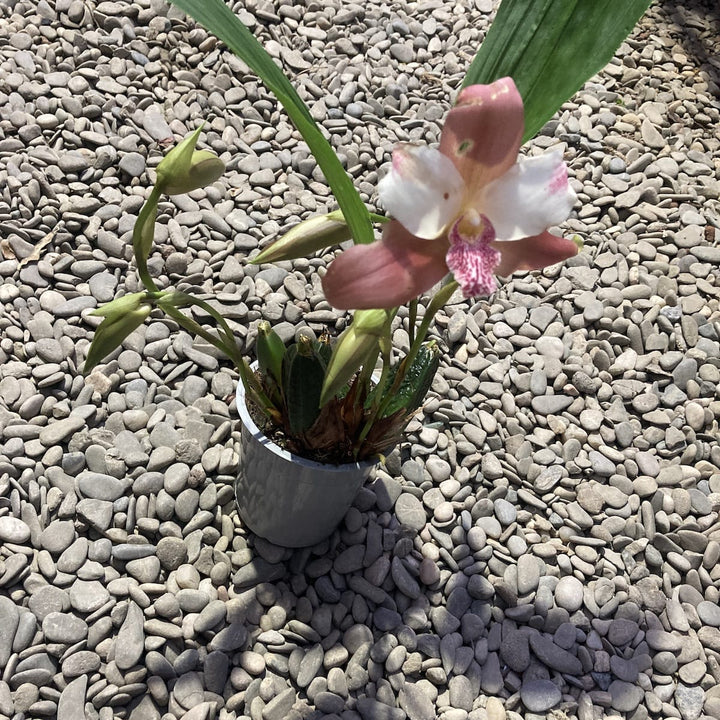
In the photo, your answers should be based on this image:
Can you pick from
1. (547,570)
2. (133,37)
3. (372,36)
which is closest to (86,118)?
(133,37)

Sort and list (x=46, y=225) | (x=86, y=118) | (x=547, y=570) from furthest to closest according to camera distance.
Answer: (x=86, y=118) → (x=46, y=225) → (x=547, y=570)

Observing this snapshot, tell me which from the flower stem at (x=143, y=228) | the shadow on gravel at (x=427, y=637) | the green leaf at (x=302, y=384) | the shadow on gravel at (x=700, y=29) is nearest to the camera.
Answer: the flower stem at (x=143, y=228)

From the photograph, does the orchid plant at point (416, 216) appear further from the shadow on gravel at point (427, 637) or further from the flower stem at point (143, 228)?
the shadow on gravel at point (427, 637)

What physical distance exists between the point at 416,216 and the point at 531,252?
14cm

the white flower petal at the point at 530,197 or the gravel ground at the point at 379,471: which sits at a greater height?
the white flower petal at the point at 530,197

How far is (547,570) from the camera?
1.29 meters

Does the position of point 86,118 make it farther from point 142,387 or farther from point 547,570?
point 547,570

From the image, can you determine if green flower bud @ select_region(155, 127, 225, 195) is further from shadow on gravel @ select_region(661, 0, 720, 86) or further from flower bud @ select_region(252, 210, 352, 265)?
shadow on gravel @ select_region(661, 0, 720, 86)

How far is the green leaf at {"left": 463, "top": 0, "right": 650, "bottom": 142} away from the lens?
2.66ft

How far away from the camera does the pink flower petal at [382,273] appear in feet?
2.14

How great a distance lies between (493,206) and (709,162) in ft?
5.00

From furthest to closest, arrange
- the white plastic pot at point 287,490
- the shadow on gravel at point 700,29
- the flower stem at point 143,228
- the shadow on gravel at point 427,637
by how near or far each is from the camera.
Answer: the shadow on gravel at point 700,29 → the shadow on gravel at point 427,637 → the white plastic pot at point 287,490 → the flower stem at point 143,228

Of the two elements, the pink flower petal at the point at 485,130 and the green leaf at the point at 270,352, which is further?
the green leaf at the point at 270,352

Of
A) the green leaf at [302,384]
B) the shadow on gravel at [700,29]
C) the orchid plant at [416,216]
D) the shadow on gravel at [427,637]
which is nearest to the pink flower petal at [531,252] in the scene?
the orchid plant at [416,216]
